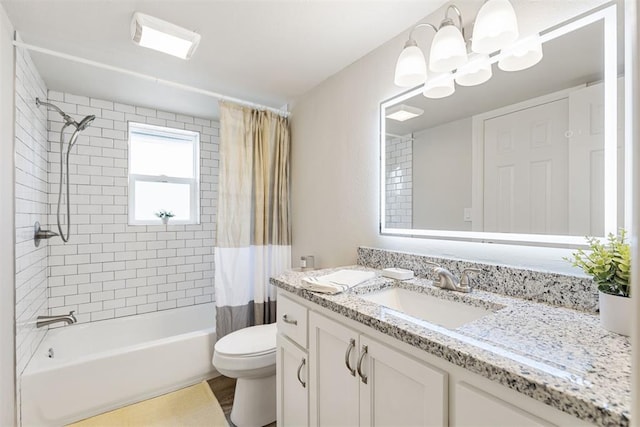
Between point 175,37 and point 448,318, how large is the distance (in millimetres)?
1899

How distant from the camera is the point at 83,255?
2539 mm

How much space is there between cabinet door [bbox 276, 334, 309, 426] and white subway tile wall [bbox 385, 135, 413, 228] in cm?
87

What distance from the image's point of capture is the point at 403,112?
1.64 m

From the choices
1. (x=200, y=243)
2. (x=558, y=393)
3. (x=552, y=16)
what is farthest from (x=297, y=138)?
(x=558, y=393)

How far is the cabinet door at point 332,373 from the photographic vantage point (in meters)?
0.99

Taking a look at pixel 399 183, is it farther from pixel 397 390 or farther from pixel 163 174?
pixel 163 174

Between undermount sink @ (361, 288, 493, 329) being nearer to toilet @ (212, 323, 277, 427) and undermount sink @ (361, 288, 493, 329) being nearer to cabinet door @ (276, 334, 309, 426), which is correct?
cabinet door @ (276, 334, 309, 426)

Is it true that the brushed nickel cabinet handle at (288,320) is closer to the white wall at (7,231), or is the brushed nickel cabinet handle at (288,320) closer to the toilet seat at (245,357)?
the toilet seat at (245,357)

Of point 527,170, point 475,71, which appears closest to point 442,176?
point 527,170

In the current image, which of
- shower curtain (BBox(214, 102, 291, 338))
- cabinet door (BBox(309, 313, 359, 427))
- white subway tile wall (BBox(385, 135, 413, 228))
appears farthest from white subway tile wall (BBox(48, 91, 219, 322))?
cabinet door (BBox(309, 313, 359, 427))

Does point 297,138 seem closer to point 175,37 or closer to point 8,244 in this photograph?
point 175,37

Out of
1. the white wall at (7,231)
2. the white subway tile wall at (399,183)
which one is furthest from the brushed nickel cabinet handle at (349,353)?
the white wall at (7,231)

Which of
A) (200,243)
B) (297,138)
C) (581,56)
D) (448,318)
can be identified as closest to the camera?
(581,56)

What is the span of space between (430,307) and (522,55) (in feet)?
3.52
